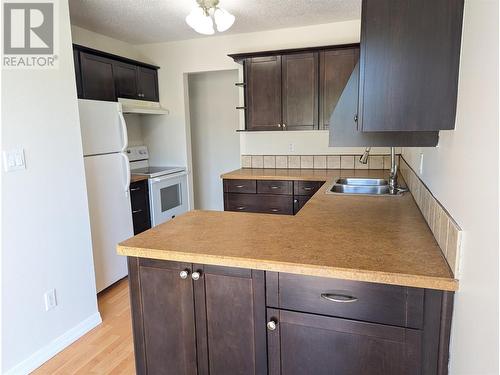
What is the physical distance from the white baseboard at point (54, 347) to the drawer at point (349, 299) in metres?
1.66

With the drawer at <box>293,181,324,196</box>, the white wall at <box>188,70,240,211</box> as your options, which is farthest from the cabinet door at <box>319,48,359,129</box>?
the white wall at <box>188,70,240,211</box>

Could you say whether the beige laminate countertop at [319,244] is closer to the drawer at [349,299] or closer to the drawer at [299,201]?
the drawer at [349,299]

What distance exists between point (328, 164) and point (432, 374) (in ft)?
9.61

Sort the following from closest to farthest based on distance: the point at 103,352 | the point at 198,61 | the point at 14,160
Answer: the point at 14,160 < the point at 103,352 < the point at 198,61

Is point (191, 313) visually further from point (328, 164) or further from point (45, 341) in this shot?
point (328, 164)

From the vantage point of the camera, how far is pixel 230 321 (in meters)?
1.31

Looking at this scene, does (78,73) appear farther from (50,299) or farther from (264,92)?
(50,299)

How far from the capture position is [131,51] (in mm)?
4285

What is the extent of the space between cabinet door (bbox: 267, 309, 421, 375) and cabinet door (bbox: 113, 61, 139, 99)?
3.19 m

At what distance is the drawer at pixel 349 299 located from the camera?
1.09 m

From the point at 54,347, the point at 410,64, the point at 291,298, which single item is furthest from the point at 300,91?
the point at 54,347

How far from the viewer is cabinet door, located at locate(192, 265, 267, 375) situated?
1.26 metres

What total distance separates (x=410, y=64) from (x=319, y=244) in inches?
28.0

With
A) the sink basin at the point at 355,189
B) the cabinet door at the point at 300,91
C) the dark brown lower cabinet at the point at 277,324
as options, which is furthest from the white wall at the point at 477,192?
the cabinet door at the point at 300,91
